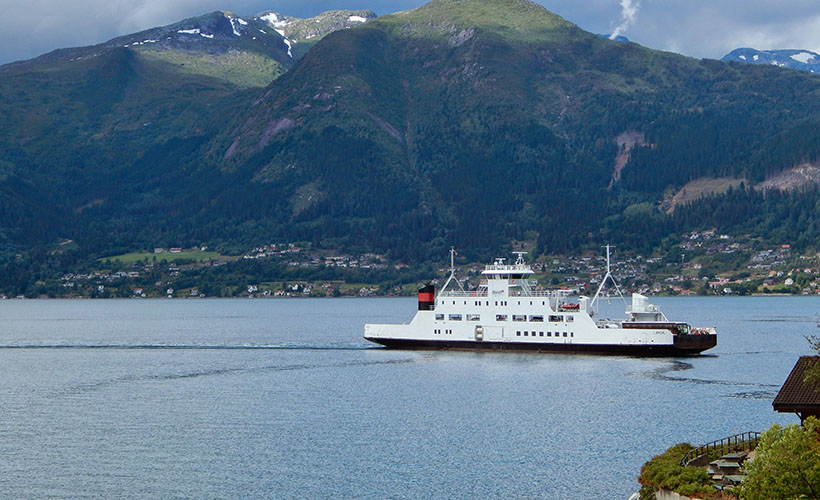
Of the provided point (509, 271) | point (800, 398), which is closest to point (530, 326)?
point (509, 271)

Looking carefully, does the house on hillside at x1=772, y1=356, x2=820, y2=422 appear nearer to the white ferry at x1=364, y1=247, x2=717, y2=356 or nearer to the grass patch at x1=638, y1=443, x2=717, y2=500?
the grass patch at x1=638, y1=443, x2=717, y2=500

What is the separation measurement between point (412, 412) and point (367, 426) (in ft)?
20.2

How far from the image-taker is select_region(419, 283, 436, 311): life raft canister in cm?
10912

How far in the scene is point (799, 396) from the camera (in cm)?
4297

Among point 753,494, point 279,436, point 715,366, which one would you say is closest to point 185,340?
point 715,366

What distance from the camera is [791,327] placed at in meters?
154

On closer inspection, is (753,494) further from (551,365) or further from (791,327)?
(791,327)

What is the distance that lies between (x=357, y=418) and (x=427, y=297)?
38993 millimetres

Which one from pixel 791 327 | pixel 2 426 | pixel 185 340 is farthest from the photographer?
pixel 791 327

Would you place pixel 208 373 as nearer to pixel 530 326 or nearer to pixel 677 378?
pixel 530 326

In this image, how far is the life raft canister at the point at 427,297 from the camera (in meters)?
109

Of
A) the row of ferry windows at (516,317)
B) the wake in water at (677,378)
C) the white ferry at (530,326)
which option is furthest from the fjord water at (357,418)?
the row of ferry windows at (516,317)

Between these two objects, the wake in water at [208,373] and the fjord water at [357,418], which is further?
the wake in water at [208,373]

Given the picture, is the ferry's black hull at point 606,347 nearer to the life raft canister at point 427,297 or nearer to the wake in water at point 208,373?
the life raft canister at point 427,297
